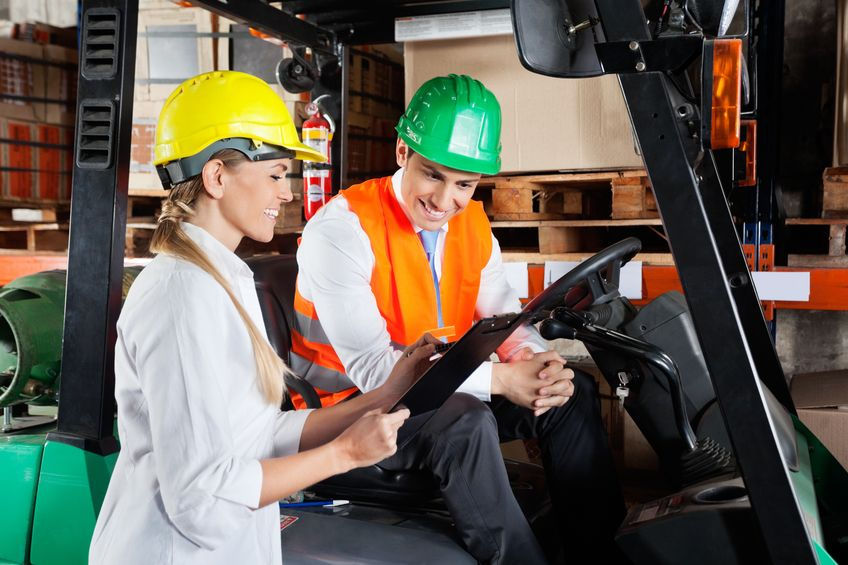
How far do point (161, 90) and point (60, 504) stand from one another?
2.89 meters

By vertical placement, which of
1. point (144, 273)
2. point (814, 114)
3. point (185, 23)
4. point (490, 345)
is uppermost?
point (185, 23)

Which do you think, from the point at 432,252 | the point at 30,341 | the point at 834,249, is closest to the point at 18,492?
the point at 30,341

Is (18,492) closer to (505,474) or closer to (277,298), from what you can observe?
(277,298)

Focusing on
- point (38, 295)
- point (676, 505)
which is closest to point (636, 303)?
point (676, 505)

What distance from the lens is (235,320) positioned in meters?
1.79

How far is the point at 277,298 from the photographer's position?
119 inches

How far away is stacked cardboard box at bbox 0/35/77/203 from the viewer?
540cm

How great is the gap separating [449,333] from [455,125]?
723 millimetres

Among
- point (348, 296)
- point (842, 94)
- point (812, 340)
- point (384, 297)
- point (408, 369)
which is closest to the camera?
point (408, 369)

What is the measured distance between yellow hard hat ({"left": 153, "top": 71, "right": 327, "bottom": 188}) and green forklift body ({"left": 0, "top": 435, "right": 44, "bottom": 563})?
99 cm

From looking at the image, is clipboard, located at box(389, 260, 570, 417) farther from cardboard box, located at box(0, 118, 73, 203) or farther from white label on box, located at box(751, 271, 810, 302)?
cardboard box, located at box(0, 118, 73, 203)

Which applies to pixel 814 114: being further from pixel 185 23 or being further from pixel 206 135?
pixel 206 135

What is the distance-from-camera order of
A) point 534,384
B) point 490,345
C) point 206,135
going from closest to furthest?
point 206,135 < point 490,345 < point 534,384

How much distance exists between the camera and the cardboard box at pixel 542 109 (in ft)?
12.8
